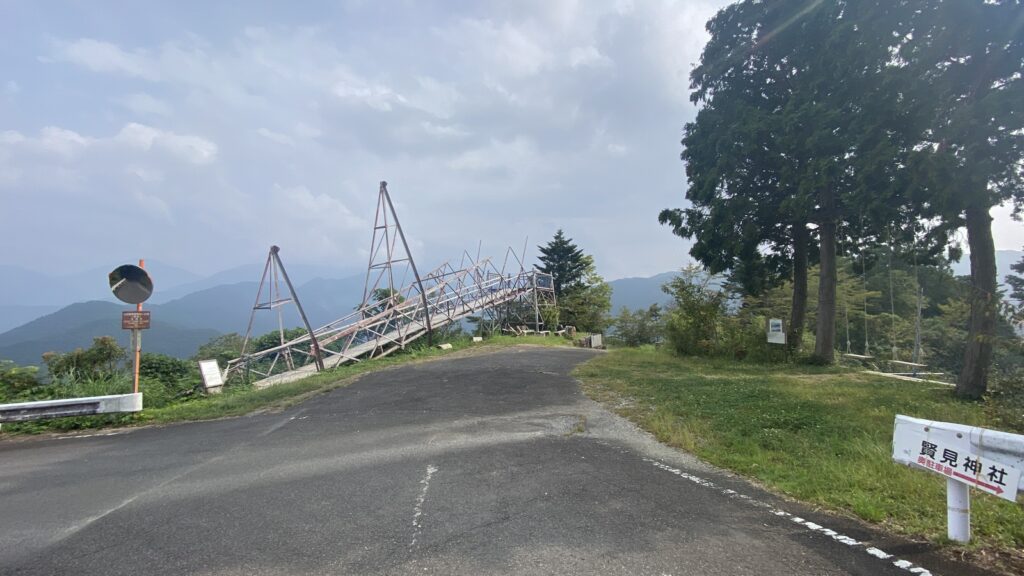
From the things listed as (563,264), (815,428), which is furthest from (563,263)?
(815,428)

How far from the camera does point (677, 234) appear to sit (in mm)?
18688

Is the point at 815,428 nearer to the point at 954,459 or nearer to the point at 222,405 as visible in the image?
the point at 954,459

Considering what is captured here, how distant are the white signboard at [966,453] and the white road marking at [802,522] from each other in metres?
0.63

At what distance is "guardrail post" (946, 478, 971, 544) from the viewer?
121 inches

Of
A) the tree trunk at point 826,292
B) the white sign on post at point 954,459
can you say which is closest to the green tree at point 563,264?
the tree trunk at point 826,292

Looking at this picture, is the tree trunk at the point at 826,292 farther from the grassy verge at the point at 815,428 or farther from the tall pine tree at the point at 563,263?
the tall pine tree at the point at 563,263

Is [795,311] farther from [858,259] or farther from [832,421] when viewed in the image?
[832,421]

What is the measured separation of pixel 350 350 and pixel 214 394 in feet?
18.9

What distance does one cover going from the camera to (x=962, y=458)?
9.69 feet

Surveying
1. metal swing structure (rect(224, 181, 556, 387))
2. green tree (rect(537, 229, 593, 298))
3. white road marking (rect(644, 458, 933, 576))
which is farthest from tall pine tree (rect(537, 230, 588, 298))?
white road marking (rect(644, 458, 933, 576))

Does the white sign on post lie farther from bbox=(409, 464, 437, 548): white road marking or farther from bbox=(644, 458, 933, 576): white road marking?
bbox=(409, 464, 437, 548): white road marking

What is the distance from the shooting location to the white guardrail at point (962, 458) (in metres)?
2.68

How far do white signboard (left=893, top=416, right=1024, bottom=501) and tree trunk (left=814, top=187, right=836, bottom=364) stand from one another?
13644 mm

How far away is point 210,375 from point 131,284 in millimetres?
3667
